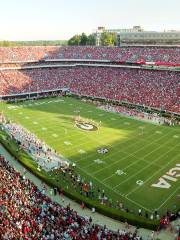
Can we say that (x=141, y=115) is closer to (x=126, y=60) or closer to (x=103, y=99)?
(x=103, y=99)

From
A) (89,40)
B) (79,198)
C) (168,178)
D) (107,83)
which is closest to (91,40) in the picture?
(89,40)

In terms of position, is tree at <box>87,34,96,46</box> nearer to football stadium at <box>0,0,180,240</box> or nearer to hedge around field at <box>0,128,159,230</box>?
football stadium at <box>0,0,180,240</box>

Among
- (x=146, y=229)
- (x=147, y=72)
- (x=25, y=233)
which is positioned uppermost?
(x=147, y=72)

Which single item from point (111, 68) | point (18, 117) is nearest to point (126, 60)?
point (111, 68)

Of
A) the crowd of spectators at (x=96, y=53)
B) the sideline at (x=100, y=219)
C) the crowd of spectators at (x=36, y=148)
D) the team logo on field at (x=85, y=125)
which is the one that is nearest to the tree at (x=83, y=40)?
the crowd of spectators at (x=96, y=53)

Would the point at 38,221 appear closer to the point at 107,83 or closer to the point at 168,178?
the point at 168,178

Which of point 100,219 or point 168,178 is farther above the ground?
point 168,178
